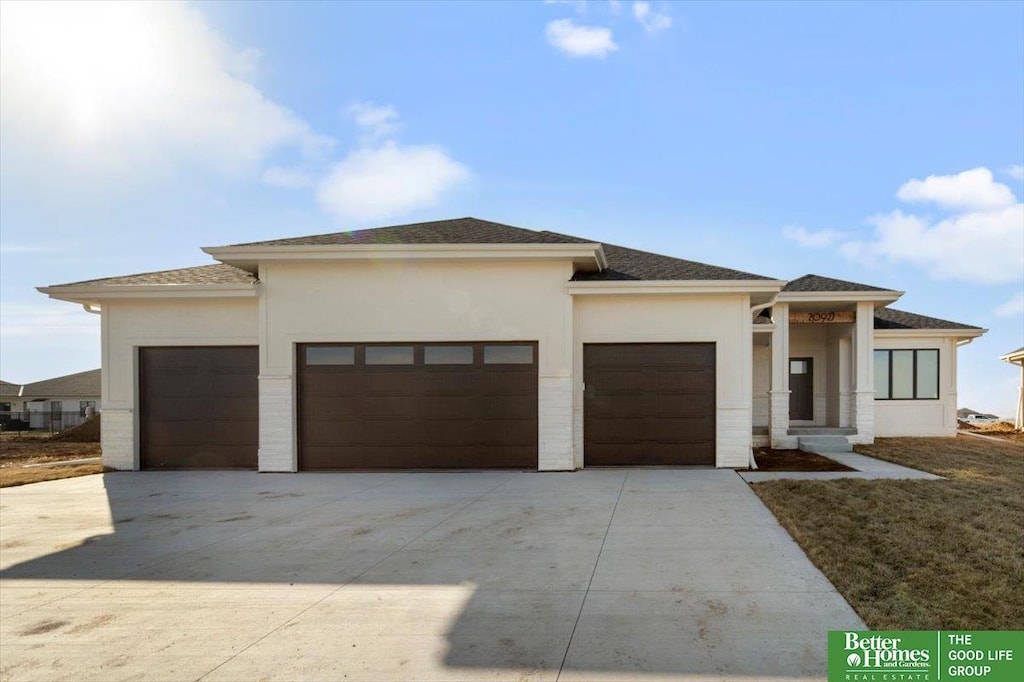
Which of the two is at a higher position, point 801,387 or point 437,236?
point 437,236

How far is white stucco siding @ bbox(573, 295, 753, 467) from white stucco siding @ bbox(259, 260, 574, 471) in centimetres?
52

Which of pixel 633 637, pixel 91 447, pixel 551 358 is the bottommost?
pixel 91 447

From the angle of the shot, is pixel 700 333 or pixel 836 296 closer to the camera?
pixel 700 333

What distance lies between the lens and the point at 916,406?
21469 millimetres

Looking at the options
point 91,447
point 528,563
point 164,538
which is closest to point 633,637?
point 528,563

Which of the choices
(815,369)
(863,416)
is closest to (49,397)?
(815,369)

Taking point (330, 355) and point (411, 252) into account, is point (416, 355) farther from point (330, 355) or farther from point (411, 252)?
point (411, 252)

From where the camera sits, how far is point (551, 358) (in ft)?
45.4

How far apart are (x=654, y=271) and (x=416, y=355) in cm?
563

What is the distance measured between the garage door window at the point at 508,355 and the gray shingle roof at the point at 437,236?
2.24 m

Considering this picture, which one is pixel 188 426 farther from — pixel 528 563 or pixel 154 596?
pixel 528 563

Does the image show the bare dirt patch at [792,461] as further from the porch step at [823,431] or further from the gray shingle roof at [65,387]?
the gray shingle roof at [65,387]

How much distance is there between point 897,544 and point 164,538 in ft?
28.9

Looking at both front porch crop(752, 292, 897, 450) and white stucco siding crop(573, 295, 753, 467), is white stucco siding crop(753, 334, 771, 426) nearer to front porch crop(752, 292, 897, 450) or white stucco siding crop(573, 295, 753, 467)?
front porch crop(752, 292, 897, 450)
